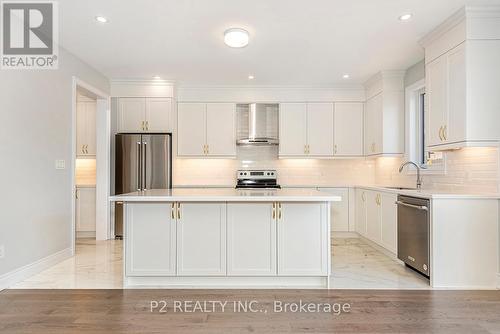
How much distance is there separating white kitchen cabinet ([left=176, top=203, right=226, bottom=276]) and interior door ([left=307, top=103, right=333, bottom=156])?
2929 millimetres

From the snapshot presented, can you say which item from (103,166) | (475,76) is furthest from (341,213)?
(103,166)

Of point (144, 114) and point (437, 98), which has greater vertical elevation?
point (144, 114)

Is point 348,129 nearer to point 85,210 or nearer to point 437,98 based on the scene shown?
point 437,98

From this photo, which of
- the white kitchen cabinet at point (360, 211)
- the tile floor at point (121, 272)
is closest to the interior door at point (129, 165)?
the tile floor at point (121, 272)

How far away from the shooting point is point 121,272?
3391 mm

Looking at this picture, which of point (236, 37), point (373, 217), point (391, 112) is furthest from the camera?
point (391, 112)

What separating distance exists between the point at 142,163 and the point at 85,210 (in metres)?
1.30

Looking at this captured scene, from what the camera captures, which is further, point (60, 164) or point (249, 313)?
point (60, 164)

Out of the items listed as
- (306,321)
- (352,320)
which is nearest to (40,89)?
(306,321)

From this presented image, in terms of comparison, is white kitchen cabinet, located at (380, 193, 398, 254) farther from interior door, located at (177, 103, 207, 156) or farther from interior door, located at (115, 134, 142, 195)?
interior door, located at (115, 134, 142, 195)

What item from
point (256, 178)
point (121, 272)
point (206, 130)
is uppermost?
point (206, 130)

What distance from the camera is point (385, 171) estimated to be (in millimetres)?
5172

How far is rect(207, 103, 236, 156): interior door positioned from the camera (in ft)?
17.6

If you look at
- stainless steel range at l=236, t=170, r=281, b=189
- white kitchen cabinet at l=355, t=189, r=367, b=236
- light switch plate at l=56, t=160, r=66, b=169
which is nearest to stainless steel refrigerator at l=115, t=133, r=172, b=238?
light switch plate at l=56, t=160, r=66, b=169
